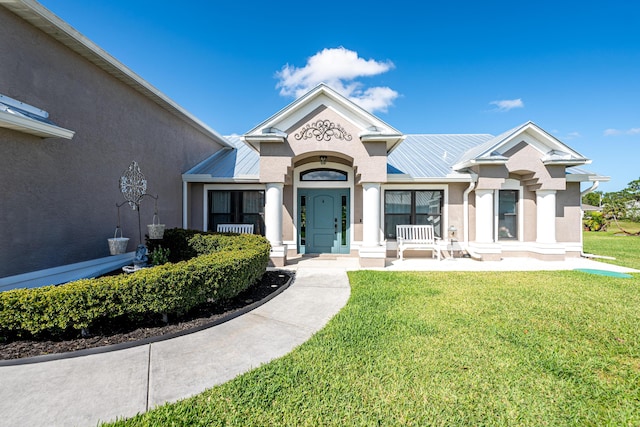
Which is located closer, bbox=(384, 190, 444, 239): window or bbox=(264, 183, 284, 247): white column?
bbox=(264, 183, 284, 247): white column

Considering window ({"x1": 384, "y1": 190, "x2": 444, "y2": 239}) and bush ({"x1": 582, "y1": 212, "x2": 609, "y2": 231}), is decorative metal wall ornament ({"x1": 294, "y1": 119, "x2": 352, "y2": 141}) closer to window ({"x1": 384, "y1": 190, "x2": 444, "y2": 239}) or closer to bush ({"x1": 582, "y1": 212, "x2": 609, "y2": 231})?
window ({"x1": 384, "y1": 190, "x2": 444, "y2": 239})

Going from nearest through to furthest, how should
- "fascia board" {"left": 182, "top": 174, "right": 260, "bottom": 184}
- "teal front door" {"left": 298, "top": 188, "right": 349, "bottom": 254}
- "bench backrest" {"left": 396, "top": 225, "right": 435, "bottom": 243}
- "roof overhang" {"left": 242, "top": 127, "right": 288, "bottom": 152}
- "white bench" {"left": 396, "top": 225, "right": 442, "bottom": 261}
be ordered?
"roof overhang" {"left": 242, "top": 127, "right": 288, "bottom": 152}
"white bench" {"left": 396, "top": 225, "right": 442, "bottom": 261}
"fascia board" {"left": 182, "top": 174, "right": 260, "bottom": 184}
"bench backrest" {"left": 396, "top": 225, "right": 435, "bottom": 243}
"teal front door" {"left": 298, "top": 188, "right": 349, "bottom": 254}

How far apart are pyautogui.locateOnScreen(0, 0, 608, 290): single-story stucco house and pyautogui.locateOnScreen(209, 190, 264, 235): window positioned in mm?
41

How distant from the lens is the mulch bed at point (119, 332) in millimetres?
3512

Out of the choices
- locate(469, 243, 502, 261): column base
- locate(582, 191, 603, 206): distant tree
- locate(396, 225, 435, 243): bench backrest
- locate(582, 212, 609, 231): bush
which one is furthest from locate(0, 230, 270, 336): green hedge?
locate(582, 191, 603, 206): distant tree

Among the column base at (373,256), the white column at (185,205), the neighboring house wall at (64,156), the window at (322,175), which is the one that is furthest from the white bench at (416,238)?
the neighboring house wall at (64,156)

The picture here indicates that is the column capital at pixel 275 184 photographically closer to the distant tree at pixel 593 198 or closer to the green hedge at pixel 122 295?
the green hedge at pixel 122 295

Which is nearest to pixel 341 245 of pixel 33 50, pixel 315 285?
pixel 315 285

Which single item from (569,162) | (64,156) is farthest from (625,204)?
(64,156)

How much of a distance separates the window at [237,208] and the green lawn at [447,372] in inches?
264

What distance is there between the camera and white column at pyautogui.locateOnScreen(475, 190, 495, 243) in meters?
9.65

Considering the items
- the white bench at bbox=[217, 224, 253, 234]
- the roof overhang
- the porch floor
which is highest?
the roof overhang

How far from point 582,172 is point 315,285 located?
37.7 feet

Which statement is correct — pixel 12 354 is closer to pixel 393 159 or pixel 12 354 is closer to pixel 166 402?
pixel 166 402
